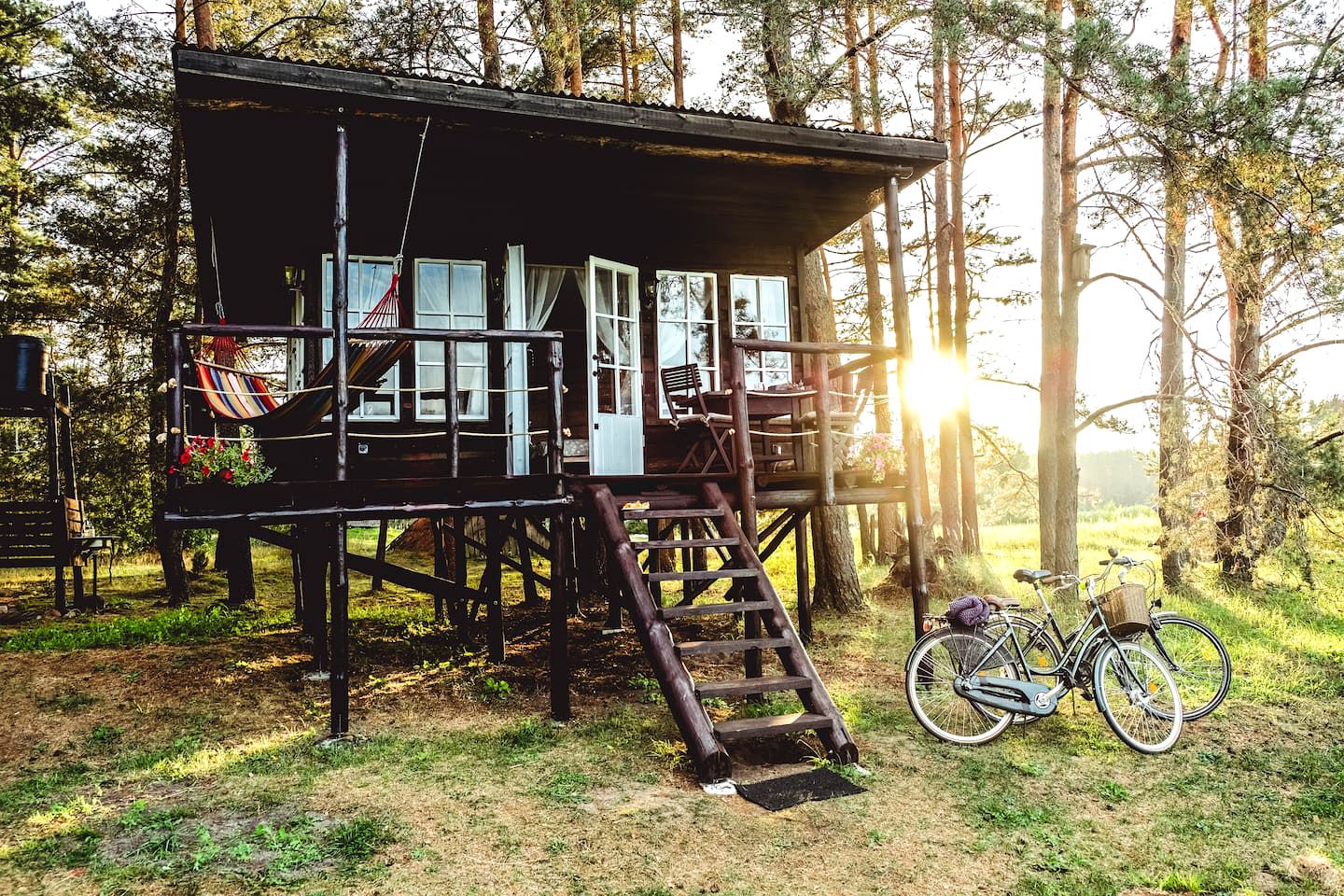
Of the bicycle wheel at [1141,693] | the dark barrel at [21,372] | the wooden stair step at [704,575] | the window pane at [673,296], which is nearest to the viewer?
the bicycle wheel at [1141,693]

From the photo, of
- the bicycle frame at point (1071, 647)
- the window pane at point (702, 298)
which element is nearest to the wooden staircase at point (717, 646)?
the bicycle frame at point (1071, 647)

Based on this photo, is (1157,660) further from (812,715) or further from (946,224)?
(946,224)

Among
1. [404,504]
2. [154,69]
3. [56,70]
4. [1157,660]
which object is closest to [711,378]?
[404,504]

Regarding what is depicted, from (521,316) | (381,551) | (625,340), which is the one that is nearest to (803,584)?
(625,340)

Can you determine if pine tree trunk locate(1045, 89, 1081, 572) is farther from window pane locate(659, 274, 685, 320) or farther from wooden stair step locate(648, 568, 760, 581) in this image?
wooden stair step locate(648, 568, 760, 581)

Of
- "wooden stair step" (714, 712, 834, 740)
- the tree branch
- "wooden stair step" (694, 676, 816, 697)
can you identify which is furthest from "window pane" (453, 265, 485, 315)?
the tree branch

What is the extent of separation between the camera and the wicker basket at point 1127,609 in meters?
5.41

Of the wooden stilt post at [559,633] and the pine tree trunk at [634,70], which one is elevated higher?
the pine tree trunk at [634,70]

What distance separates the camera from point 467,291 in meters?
8.30

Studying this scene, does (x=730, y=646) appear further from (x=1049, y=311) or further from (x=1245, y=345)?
(x=1245, y=345)

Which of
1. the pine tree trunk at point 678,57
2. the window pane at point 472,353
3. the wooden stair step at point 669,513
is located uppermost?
the pine tree trunk at point 678,57

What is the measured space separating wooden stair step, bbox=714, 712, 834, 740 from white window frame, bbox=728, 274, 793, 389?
4.55 m

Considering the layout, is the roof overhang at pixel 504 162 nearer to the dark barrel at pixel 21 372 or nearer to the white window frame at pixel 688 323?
the white window frame at pixel 688 323

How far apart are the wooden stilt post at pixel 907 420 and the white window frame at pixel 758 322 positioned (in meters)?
1.97
